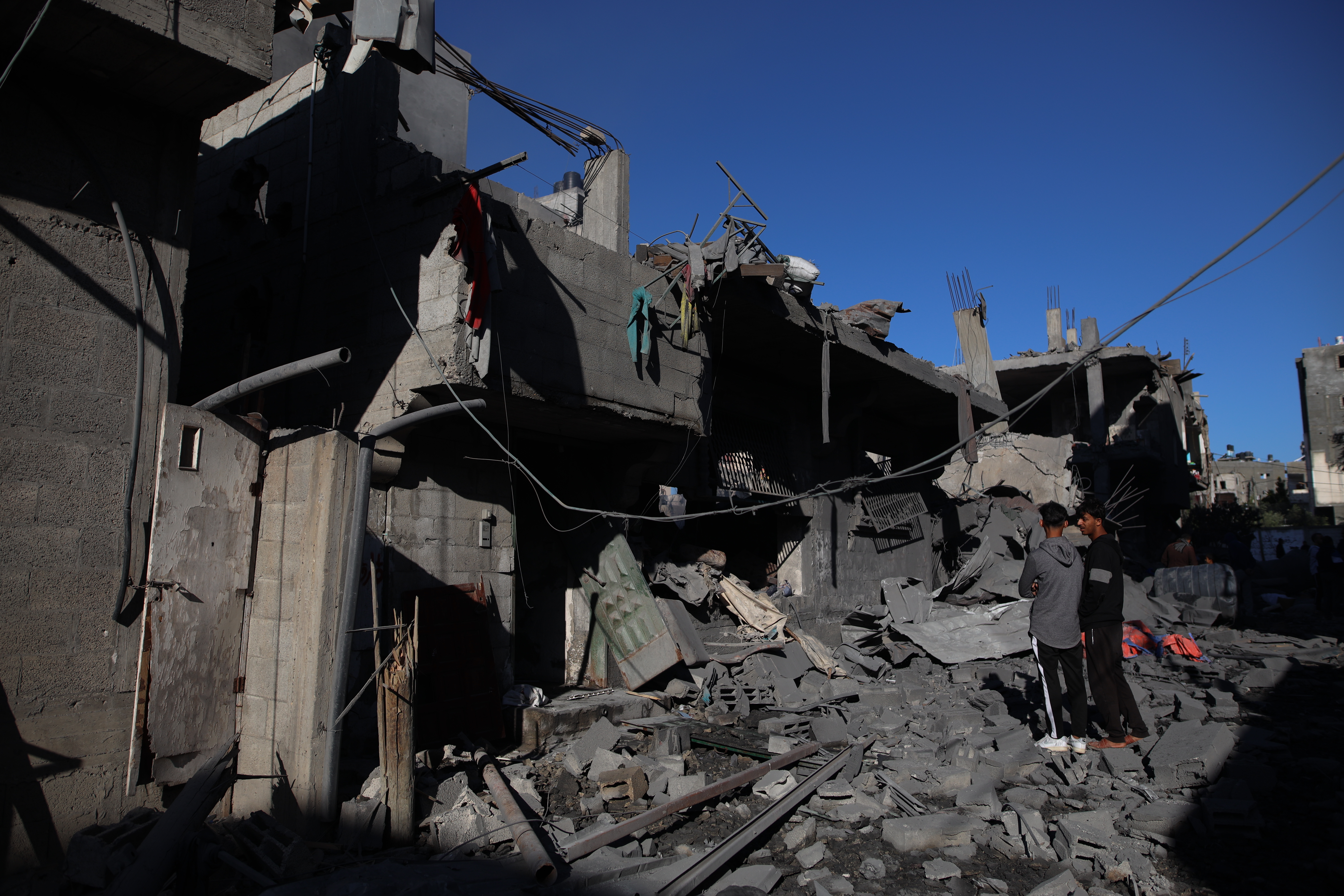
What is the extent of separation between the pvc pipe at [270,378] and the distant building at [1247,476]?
54005 millimetres

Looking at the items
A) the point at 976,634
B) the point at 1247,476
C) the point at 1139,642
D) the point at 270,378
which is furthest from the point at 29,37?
the point at 1247,476

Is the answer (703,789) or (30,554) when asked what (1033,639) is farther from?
(30,554)

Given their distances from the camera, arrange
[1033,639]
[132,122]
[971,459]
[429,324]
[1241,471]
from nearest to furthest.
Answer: [132,122], [1033,639], [429,324], [971,459], [1241,471]

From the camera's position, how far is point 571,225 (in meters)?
10.0

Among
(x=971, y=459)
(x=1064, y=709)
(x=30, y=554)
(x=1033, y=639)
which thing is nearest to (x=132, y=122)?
(x=30, y=554)

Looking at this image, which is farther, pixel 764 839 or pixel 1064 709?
pixel 1064 709

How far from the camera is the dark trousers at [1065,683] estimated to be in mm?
5953

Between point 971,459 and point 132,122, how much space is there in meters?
11.2

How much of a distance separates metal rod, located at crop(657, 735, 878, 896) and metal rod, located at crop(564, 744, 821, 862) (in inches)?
4.9

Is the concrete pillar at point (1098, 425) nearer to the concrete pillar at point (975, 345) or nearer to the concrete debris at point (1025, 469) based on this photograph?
the concrete debris at point (1025, 469)

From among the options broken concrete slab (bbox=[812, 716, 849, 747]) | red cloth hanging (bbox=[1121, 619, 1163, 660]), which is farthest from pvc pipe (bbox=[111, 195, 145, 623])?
red cloth hanging (bbox=[1121, 619, 1163, 660])

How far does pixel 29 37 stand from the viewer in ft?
14.4

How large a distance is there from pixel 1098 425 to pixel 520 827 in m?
23.7

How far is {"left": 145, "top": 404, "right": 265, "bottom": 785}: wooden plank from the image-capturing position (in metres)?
5.07
